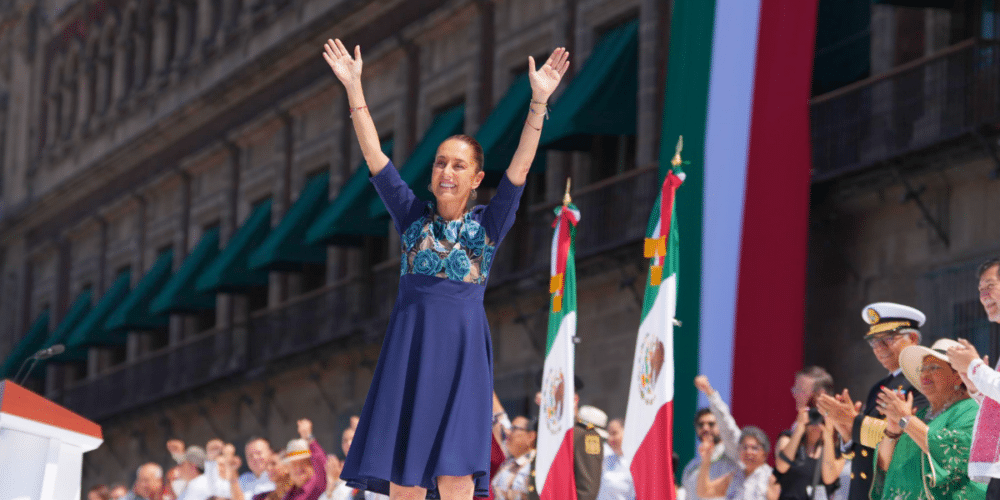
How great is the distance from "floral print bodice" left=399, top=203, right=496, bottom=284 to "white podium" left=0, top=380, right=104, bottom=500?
2.21 meters

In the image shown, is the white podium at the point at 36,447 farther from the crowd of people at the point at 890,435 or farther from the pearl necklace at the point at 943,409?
the pearl necklace at the point at 943,409

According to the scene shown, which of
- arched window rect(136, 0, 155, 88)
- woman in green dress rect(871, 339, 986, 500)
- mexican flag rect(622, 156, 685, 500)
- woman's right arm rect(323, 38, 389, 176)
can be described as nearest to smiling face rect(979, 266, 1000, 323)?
woman in green dress rect(871, 339, 986, 500)

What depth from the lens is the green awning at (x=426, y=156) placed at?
22.6 meters

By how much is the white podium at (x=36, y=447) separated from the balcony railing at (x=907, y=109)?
9150 millimetres

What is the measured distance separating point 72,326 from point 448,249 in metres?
30.6

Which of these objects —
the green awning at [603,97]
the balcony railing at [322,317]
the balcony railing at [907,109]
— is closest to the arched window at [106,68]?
the balcony railing at [322,317]

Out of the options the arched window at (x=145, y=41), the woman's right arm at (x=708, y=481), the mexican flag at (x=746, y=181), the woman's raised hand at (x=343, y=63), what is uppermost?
the arched window at (x=145, y=41)

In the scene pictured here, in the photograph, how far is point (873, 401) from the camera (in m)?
8.62

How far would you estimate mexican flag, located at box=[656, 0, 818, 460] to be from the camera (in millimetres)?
14141

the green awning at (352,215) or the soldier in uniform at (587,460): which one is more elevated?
the green awning at (352,215)

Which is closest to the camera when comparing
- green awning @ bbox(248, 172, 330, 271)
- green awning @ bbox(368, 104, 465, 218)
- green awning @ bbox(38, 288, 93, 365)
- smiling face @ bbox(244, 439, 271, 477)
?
smiling face @ bbox(244, 439, 271, 477)

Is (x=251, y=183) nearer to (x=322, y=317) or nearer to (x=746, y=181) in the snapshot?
(x=322, y=317)

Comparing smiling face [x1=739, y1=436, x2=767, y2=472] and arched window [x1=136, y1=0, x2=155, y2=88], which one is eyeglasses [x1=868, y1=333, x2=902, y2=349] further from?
arched window [x1=136, y1=0, x2=155, y2=88]

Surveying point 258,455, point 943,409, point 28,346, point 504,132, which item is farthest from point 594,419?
point 28,346
